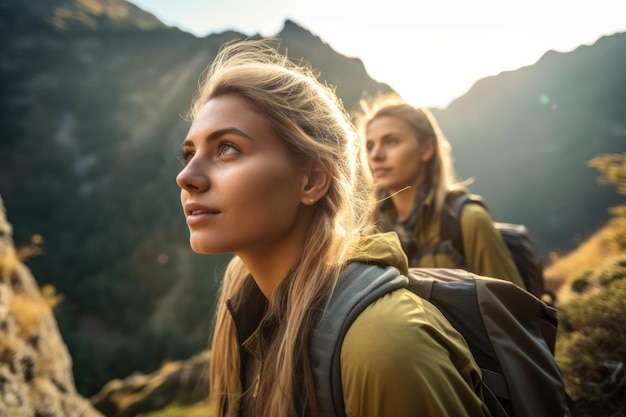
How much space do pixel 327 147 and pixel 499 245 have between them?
5.11 feet

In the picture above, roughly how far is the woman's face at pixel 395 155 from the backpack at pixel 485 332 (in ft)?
6.35

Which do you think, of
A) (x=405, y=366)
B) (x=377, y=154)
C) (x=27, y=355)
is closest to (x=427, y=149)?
(x=377, y=154)

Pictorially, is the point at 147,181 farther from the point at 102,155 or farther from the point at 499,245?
the point at 499,245

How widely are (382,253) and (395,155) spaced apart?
212cm

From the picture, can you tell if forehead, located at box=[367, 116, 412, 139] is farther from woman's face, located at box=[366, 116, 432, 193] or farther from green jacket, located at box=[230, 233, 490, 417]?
green jacket, located at box=[230, 233, 490, 417]

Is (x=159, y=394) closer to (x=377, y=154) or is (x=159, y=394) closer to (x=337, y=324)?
(x=377, y=154)

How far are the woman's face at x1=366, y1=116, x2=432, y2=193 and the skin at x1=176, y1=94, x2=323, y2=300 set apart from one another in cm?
177

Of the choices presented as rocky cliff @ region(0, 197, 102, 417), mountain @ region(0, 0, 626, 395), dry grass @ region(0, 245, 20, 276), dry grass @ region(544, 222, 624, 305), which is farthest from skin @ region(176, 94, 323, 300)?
mountain @ region(0, 0, 626, 395)

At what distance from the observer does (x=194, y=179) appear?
1.50m

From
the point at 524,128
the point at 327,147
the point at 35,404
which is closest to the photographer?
the point at 327,147

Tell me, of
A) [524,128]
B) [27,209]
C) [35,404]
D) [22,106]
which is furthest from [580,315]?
[22,106]

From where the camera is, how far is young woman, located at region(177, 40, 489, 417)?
99 cm

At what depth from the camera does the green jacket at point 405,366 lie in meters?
0.94

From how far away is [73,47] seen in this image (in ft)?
266
